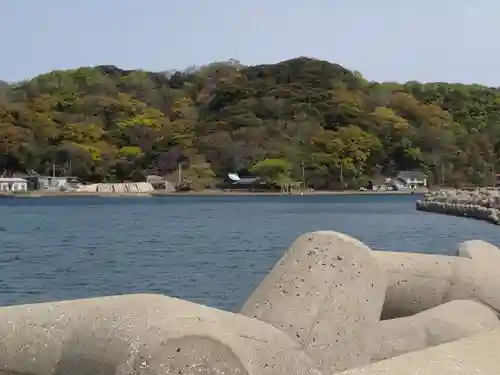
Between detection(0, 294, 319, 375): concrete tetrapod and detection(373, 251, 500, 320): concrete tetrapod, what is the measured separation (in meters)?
2.10

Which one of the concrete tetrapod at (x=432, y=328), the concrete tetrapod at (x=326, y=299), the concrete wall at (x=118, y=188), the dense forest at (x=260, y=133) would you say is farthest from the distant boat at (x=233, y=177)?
the concrete tetrapod at (x=326, y=299)

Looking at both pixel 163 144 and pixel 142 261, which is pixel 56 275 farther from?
pixel 163 144

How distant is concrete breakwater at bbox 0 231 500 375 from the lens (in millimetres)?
3205

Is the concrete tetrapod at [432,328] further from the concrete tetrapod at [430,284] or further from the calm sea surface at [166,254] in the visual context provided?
the calm sea surface at [166,254]

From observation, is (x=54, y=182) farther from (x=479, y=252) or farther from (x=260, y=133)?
(x=479, y=252)

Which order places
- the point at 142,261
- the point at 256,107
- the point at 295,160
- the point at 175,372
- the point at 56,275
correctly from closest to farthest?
the point at 175,372, the point at 56,275, the point at 142,261, the point at 295,160, the point at 256,107

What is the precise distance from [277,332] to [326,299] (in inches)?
21.4

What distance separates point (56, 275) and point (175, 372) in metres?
16.3

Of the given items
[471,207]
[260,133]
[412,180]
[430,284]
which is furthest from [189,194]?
[430,284]

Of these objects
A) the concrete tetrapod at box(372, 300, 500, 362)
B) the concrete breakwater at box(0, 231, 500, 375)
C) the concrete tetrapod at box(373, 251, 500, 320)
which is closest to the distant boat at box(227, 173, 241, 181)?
the concrete tetrapod at box(373, 251, 500, 320)

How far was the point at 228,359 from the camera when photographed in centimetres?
326

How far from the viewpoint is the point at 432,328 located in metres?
4.78

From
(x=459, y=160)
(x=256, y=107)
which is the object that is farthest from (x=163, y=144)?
(x=459, y=160)

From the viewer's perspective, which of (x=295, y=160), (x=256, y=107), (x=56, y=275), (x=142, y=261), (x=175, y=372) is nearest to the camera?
(x=175, y=372)
